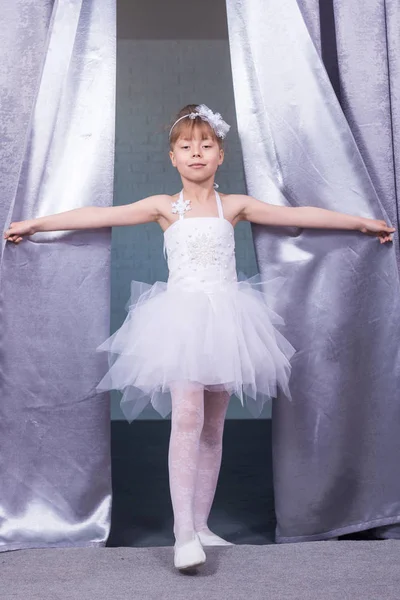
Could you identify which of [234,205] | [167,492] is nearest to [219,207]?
[234,205]

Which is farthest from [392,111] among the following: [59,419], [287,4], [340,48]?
[59,419]

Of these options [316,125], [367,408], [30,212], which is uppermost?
[316,125]

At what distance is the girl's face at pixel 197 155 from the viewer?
2.19 meters

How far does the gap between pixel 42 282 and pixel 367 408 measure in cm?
104

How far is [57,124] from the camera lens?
2285 mm

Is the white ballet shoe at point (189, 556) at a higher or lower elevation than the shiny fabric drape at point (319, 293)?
lower

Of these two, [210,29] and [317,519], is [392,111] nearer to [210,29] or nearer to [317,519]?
[317,519]

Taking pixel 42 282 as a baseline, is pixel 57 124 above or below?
above

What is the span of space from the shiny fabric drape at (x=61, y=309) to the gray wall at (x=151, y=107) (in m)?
3.01

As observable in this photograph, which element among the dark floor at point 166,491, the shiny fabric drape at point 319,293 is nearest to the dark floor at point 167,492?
the dark floor at point 166,491

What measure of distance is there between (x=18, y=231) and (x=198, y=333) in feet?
2.04

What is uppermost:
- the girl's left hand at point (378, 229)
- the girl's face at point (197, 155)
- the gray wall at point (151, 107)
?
the gray wall at point (151, 107)

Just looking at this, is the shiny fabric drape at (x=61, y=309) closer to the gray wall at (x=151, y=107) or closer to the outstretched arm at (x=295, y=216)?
the outstretched arm at (x=295, y=216)

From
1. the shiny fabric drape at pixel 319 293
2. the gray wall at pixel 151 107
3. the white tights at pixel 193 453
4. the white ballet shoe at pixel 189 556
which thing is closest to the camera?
the white ballet shoe at pixel 189 556
